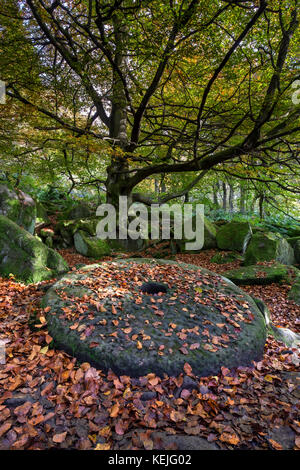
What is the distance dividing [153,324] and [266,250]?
588cm

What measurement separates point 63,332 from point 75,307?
18.0 inches

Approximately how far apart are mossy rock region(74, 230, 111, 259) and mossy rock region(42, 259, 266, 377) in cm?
445

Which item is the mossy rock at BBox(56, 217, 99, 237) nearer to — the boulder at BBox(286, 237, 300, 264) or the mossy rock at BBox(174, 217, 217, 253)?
the mossy rock at BBox(174, 217, 217, 253)

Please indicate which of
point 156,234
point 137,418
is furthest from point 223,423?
point 156,234

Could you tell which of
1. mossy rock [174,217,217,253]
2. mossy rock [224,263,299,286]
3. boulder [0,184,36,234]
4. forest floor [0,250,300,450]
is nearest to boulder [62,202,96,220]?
boulder [0,184,36,234]

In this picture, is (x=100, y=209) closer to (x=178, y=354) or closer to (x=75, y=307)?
(x=75, y=307)

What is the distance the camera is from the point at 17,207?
7527 mm

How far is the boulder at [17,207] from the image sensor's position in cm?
726

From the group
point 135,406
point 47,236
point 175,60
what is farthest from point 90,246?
point 135,406

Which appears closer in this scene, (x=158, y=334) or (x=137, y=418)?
(x=137, y=418)

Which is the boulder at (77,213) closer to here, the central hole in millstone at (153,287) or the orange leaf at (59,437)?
the central hole in millstone at (153,287)

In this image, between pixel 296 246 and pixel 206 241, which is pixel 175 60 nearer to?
pixel 206 241

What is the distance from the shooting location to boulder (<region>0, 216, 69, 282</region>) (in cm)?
505

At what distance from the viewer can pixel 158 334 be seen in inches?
120
